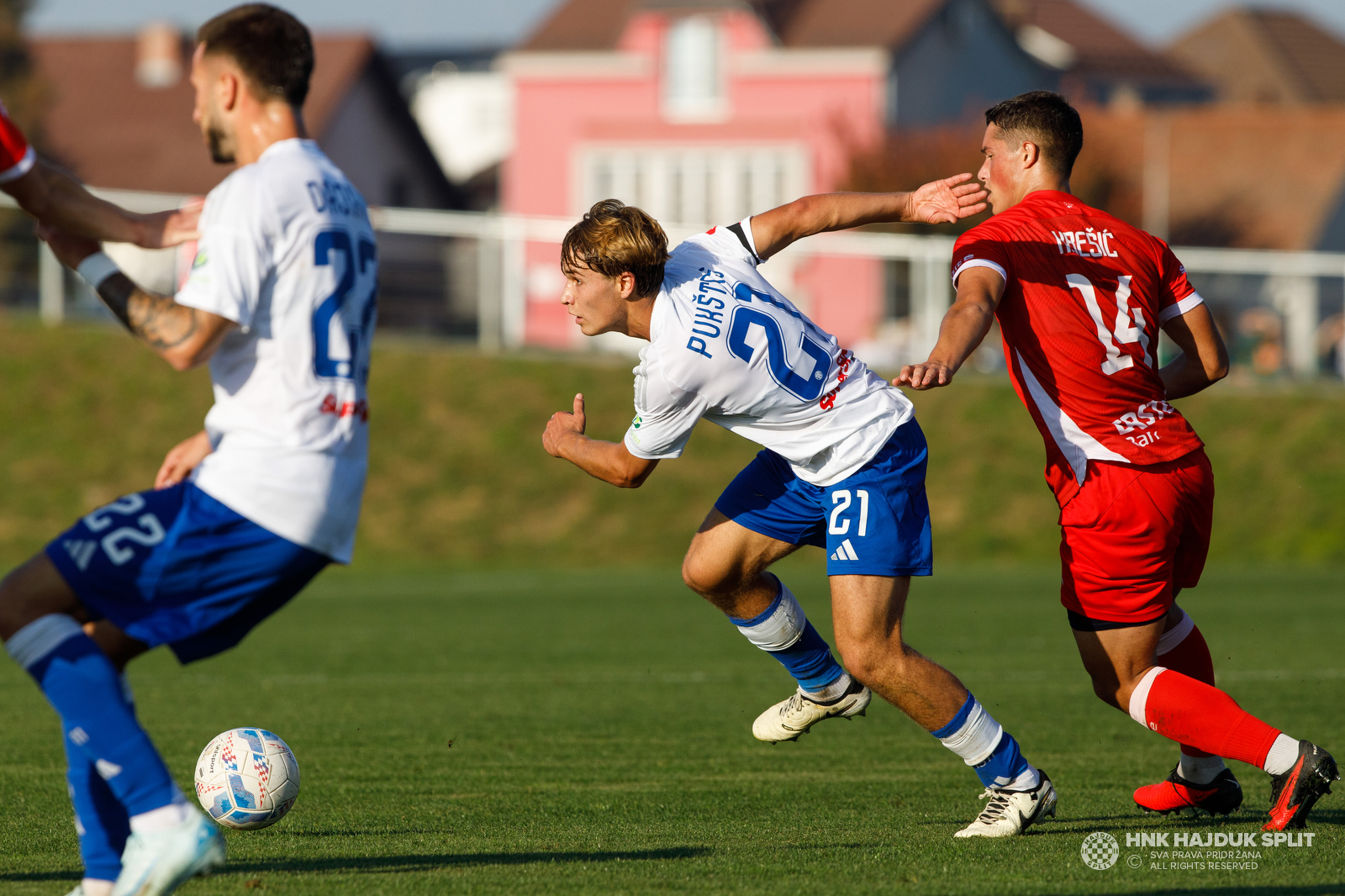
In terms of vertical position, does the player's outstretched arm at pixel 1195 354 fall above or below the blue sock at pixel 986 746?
above

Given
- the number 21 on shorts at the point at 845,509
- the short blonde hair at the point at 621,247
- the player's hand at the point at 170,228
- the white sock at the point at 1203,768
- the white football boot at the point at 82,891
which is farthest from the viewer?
the white sock at the point at 1203,768

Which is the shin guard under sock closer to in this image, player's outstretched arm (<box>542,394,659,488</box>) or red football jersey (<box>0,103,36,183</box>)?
player's outstretched arm (<box>542,394,659,488</box>)

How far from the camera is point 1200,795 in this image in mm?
5578

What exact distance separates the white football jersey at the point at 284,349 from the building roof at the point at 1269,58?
67.9 metres

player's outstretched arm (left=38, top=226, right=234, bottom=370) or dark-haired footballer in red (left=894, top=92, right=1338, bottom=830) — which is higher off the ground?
player's outstretched arm (left=38, top=226, right=234, bottom=370)

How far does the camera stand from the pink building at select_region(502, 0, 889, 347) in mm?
40594

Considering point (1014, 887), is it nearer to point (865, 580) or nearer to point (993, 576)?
point (865, 580)

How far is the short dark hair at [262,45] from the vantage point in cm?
412

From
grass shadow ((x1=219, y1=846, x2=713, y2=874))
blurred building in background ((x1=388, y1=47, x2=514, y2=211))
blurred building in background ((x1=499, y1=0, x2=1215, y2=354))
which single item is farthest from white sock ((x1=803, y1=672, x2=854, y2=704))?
blurred building in background ((x1=388, y1=47, x2=514, y2=211))

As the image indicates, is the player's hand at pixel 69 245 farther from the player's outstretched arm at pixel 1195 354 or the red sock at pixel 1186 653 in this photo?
the red sock at pixel 1186 653

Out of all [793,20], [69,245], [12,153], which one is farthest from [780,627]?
[793,20]

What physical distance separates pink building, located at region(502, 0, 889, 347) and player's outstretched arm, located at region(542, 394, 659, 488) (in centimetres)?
3414

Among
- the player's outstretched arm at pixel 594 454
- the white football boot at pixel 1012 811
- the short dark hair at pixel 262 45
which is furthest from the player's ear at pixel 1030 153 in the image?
the short dark hair at pixel 262 45

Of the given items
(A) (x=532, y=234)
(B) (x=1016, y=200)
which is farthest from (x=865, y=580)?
(A) (x=532, y=234)
